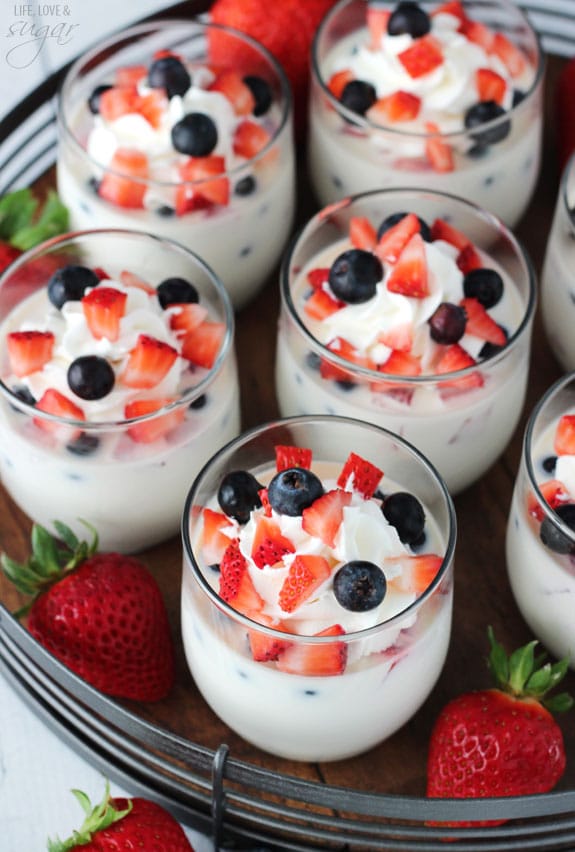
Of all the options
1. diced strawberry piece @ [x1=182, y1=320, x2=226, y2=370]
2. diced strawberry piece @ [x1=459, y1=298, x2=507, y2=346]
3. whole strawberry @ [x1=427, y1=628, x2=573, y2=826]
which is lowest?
whole strawberry @ [x1=427, y1=628, x2=573, y2=826]

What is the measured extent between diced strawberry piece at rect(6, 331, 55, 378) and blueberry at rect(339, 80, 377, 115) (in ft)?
2.17

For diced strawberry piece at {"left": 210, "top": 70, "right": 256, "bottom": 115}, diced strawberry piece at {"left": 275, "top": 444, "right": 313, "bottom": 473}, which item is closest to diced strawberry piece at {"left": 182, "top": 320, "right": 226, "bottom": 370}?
diced strawberry piece at {"left": 275, "top": 444, "right": 313, "bottom": 473}

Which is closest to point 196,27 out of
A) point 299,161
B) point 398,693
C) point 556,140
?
point 299,161

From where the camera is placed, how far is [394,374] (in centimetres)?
165

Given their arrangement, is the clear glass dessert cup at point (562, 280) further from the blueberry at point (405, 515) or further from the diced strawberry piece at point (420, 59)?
the blueberry at point (405, 515)

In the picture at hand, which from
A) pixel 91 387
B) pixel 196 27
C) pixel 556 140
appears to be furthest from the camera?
pixel 556 140

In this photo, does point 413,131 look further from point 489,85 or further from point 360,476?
point 360,476

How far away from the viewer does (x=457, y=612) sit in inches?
66.8

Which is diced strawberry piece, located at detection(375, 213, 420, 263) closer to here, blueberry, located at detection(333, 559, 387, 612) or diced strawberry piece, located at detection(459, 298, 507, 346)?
diced strawberry piece, located at detection(459, 298, 507, 346)

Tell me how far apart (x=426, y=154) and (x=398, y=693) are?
0.89 m

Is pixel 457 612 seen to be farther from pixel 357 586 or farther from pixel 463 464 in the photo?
pixel 357 586

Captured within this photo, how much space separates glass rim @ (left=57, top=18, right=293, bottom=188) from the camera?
1.83 m

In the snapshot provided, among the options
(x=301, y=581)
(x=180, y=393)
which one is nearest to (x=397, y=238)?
(x=180, y=393)

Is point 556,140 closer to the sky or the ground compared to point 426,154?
closer to the ground
